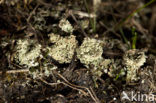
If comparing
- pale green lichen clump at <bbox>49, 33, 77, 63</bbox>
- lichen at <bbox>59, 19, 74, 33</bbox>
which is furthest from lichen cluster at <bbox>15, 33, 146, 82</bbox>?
lichen at <bbox>59, 19, 74, 33</bbox>

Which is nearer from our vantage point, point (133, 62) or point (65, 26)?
point (133, 62)

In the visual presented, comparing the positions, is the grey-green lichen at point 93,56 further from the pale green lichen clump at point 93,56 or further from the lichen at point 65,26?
the lichen at point 65,26

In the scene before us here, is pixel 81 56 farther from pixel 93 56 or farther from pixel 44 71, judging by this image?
pixel 44 71

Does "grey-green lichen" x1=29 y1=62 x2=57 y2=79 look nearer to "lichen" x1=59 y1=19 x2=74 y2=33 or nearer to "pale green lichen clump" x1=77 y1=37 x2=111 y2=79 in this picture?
"pale green lichen clump" x1=77 y1=37 x2=111 y2=79

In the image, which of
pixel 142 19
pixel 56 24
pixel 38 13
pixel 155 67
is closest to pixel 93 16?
pixel 56 24

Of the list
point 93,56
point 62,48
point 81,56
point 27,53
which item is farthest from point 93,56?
point 27,53

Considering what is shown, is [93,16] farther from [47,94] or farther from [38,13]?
[47,94]
